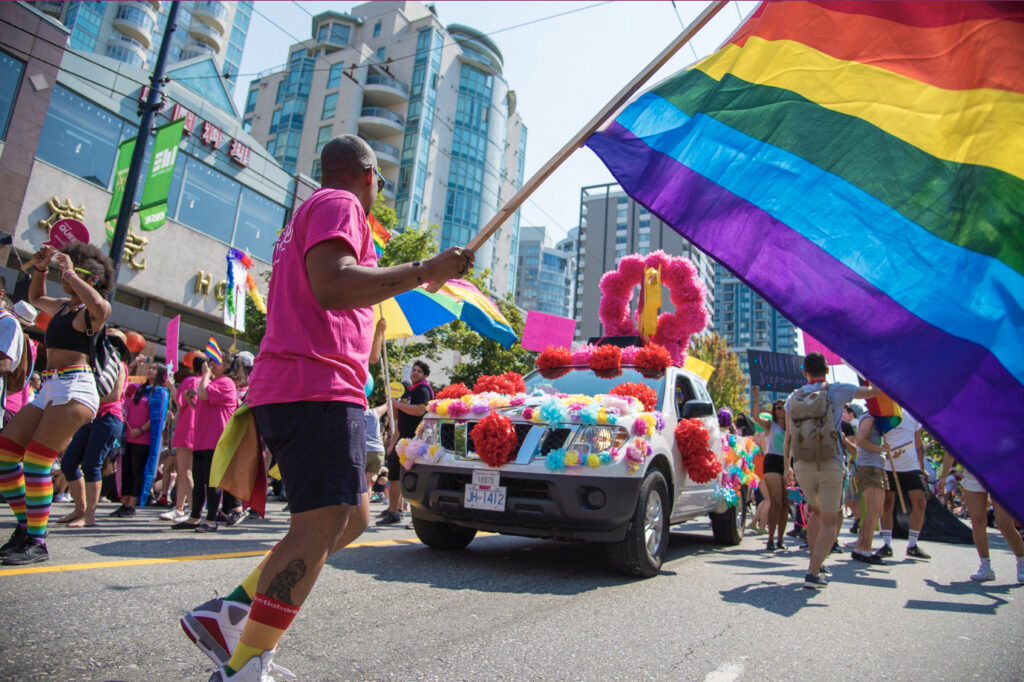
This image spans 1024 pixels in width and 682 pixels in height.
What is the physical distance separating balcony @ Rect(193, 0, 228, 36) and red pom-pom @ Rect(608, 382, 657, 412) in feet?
296

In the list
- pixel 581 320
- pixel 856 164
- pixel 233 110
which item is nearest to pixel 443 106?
pixel 233 110

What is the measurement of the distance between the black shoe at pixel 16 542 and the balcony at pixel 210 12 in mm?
90186

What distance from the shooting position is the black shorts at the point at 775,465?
8.06 m

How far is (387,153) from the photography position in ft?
161

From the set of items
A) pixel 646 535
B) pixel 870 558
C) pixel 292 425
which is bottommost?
pixel 870 558

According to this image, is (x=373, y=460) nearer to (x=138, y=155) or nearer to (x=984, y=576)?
(x=984, y=576)

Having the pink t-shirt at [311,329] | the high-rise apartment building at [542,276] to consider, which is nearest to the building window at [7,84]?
the pink t-shirt at [311,329]

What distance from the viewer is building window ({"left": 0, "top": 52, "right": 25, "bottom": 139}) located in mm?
17734

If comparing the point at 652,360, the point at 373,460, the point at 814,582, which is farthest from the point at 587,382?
the point at 373,460

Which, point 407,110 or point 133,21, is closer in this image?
point 407,110

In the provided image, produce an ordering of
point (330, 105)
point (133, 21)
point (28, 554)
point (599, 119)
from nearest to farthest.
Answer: point (599, 119)
point (28, 554)
point (330, 105)
point (133, 21)

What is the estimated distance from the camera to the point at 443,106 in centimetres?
5403

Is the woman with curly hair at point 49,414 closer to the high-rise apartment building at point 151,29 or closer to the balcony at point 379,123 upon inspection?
the balcony at point 379,123

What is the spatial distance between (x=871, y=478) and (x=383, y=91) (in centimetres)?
4874
